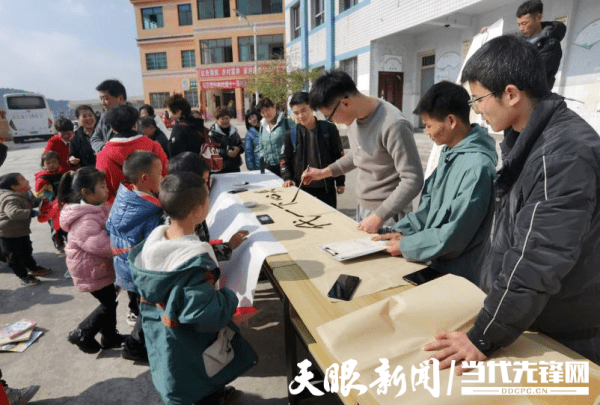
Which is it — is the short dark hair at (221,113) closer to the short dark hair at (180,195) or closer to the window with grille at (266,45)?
the short dark hair at (180,195)

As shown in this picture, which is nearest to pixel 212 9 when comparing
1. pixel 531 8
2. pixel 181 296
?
pixel 531 8

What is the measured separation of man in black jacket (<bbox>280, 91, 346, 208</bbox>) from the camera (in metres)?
3.65

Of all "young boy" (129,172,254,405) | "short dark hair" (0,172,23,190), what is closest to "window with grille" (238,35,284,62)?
"short dark hair" (0,172,23,190)

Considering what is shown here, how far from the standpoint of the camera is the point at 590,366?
973mm

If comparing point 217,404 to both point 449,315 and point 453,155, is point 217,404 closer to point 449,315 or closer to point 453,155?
point 449,315

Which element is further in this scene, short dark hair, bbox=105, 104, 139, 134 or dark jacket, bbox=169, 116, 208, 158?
dark jacket, bbox=169, 116, 208, 158

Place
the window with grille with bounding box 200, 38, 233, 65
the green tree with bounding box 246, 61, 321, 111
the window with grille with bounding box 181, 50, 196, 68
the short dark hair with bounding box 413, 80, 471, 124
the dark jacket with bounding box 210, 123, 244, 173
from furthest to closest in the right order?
the window with grille with bounding box 181, 50, 196, 68 → the window with grille with bounding box 200, 38, 233, 65 → the green tree with bounding box 246, 61, 321, 111 → the dark jacket with bounding box 210, 123, 244, 173 → the short dark hair with bounding box 413, 80, 471, 124

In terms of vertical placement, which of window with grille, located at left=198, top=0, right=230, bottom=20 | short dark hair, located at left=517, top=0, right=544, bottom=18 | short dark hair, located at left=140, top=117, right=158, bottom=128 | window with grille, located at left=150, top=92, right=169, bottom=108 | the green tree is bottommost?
short dark hair, located at left=140, top=117, right=158, bottom=128

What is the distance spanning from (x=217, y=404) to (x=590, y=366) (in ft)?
5.40

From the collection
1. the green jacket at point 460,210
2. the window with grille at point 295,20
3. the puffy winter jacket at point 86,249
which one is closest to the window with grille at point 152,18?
the window with grille at point 295,20

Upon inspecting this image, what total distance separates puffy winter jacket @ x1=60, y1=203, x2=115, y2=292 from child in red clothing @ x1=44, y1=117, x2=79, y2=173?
8.28 ft

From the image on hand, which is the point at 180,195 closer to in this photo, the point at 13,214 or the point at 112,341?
the point at 112,341

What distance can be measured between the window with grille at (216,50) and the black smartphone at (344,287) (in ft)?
97.9

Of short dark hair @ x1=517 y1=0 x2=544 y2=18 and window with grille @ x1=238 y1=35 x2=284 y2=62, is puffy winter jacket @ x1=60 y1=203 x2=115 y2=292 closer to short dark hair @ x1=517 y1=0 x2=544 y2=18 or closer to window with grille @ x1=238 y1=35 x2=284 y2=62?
short dark hair @ x1=517 y1=0 x2=544 y2=18
